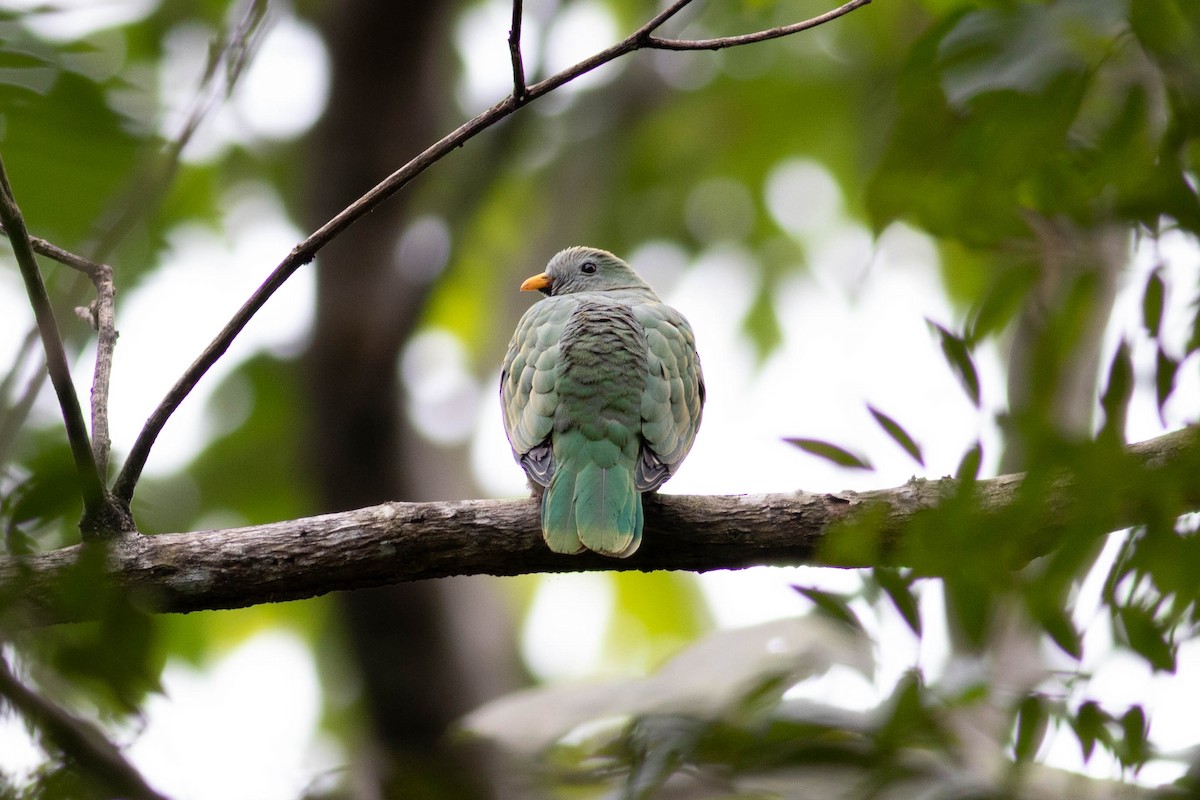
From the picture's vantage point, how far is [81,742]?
1.15m

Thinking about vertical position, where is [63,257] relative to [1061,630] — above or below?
above

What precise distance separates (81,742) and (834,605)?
1599 millimetres

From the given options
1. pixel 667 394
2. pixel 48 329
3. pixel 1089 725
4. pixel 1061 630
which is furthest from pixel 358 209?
pixel 667 394

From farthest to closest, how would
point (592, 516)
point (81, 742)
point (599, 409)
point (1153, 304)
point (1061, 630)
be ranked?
point (599, 409), point (592, 516), point (1153, 304), point (1061, 630), point (81, 742)

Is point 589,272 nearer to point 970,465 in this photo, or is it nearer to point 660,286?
point 660,286

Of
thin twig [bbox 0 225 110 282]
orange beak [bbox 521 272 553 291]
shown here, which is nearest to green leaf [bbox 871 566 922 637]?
thin twig [bbox 0 225 110 282]

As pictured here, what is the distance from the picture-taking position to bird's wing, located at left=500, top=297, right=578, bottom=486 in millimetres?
3709

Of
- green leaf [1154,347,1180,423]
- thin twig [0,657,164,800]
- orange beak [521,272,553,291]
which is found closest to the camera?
thin twig [0,657,164,800]

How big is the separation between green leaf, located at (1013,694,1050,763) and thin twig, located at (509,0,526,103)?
58.6 inches

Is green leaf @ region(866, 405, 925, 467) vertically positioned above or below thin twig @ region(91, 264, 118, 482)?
below

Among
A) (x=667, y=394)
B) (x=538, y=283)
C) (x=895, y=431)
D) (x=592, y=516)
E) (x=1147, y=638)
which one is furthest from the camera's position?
(x=538, y=283)

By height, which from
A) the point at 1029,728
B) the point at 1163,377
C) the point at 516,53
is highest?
the point at 516,53

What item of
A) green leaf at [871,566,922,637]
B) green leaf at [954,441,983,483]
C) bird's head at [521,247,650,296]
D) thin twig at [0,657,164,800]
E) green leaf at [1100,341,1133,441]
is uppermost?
bird's head at [521,247,650,296]

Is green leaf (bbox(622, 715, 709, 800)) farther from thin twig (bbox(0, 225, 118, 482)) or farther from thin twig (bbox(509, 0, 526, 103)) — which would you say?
thin twig (bbox(509, 0, 526, 103))
